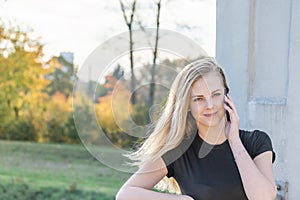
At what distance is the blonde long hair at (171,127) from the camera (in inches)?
48.1

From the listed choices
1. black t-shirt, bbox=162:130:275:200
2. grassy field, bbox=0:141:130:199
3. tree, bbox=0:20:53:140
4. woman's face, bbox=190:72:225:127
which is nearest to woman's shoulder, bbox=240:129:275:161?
black t-shirt, bbox=162:130:275:200

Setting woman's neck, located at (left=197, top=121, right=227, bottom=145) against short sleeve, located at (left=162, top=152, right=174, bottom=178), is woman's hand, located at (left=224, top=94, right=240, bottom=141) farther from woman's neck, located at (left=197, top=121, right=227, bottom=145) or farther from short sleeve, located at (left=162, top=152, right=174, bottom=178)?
short sleeve, located at (left=162, top=152, right=174, bottom=178)

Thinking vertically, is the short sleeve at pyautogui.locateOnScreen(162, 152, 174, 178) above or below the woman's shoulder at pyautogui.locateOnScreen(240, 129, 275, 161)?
below

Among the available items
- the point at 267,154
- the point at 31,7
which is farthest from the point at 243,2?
the point at 31,7

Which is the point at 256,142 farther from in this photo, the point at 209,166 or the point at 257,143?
the point at 209,166

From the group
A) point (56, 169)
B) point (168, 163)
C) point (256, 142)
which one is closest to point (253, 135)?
point (256, 142)

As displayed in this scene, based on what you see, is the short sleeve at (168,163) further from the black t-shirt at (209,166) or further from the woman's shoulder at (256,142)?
the woman's shoulder at (256,142)

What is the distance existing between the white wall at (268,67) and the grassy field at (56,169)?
2426 millimetres

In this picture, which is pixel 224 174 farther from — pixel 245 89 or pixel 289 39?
pixel 289 39

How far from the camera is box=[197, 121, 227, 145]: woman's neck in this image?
1.26 m

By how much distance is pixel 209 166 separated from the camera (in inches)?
49.9

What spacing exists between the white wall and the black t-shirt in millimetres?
87

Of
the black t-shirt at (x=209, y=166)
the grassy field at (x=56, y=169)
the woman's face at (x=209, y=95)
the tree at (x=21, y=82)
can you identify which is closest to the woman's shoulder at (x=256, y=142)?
the black t-shirt at (x=209, y=166)

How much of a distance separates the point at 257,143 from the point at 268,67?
227 millimetres
